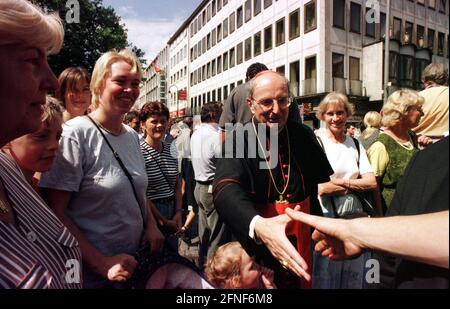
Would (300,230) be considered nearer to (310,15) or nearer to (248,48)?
(248,48)

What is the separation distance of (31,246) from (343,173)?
88.2 inches

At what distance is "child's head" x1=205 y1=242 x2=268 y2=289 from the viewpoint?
1597mm

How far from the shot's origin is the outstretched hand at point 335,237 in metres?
0.90

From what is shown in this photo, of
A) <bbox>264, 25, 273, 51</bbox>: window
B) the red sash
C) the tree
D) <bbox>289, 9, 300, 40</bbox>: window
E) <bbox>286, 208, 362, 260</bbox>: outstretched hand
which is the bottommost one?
the red sash

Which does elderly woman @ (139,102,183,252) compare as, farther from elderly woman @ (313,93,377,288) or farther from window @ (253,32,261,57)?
window @ (253,32,261,57)

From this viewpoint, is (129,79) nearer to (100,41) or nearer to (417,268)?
(417,268)

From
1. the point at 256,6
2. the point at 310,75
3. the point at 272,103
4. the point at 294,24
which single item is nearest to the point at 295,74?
the point at 310,75

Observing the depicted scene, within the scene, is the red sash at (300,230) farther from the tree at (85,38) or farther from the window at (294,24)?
the window at (294,24)

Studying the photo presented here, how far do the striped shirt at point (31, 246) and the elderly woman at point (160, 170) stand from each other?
1.72 metres

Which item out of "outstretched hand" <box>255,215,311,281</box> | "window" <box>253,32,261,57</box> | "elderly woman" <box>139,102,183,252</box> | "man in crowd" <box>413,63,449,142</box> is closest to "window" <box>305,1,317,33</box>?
"window" <box>253,32,261,57</box>

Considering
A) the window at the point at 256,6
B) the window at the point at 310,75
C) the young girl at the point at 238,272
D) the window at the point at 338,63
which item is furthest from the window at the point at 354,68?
the young girl at the point at 238,272

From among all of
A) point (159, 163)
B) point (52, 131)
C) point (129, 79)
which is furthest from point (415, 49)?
point (52, 131)

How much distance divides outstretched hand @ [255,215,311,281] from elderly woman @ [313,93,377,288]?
1.23 metres

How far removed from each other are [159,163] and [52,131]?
167cm
